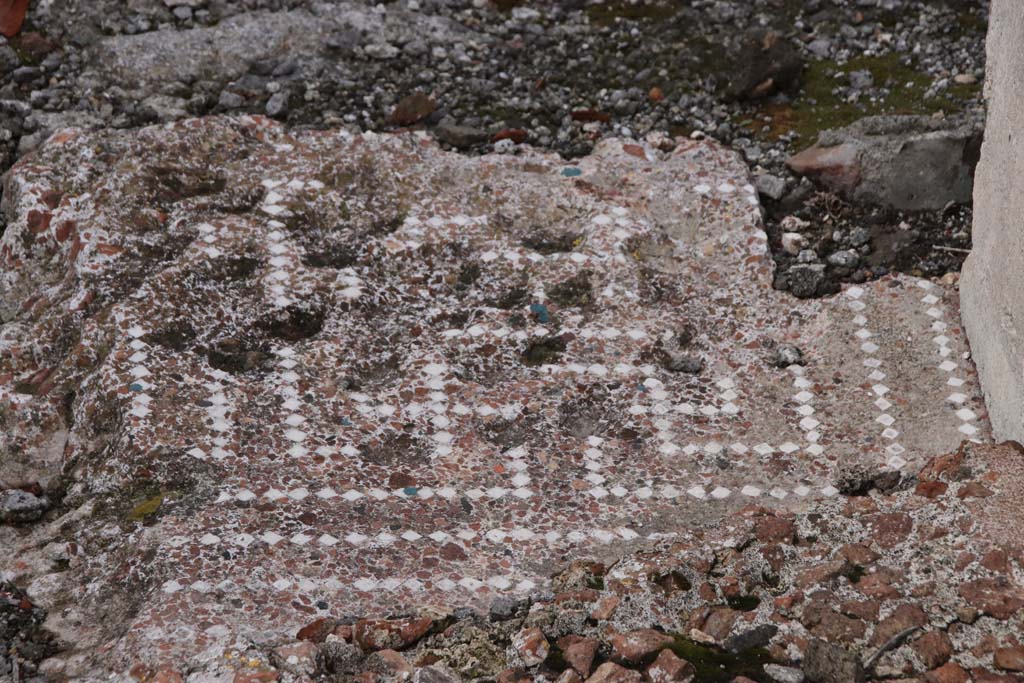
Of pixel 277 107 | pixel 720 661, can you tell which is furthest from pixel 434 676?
pixel 277 107

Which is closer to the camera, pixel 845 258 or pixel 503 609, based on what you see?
pixel 503 609

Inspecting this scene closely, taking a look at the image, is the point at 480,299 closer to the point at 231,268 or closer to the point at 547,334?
the point at 547,334

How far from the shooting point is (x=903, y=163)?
5.13 meters

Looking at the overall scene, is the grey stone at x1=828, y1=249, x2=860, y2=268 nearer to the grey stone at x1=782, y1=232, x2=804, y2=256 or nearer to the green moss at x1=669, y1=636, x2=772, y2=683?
the grey stone at x1=782, y1=232, x2=804, y2=256

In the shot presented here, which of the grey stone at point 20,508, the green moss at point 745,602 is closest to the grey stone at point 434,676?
the green moss at point 745,602

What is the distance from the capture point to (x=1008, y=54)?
4.03 metres

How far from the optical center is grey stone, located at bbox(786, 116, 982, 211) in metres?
5.08

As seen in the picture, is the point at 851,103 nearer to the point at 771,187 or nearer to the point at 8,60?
the point at 771,187

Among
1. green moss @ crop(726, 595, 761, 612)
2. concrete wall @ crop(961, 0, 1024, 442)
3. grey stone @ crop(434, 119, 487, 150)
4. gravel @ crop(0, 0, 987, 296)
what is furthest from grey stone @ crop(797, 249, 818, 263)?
green moss @ crop(726, 595, 761, 612)

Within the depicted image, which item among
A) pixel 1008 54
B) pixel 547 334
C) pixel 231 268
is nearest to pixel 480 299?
pixel 547 334

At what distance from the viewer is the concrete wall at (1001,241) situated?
382cm

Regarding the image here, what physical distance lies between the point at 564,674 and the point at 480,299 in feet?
6.99

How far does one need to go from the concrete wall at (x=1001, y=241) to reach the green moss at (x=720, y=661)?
1.41 m

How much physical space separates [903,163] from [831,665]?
297 cm
